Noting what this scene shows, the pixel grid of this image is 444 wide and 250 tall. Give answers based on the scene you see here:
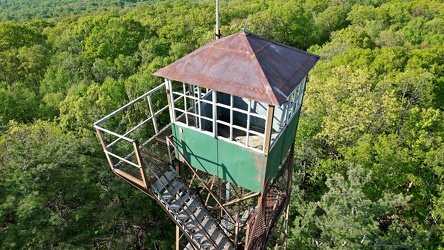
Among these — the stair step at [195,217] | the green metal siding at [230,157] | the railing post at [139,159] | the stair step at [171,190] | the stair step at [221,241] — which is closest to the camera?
the railing post at [139,159]

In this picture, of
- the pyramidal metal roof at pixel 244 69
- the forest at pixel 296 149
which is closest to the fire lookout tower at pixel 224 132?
the pyramidal metal roof at pixel 244 69

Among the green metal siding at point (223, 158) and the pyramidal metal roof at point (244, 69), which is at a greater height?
the pyramidal metal roof at point (244, 69)

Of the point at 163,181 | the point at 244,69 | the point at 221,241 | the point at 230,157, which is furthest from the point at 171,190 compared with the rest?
the point at 244,69

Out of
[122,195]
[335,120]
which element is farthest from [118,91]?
[335,120]

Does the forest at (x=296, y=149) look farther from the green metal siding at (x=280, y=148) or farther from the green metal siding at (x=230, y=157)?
the green metal siding at (x=230, y=157)

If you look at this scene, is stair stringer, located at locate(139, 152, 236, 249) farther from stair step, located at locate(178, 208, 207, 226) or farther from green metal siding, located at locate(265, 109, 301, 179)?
green metal siding, located at locate(265, 109, 301, 179)

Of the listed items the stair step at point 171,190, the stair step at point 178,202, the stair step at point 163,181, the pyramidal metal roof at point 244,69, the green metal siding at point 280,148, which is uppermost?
the pyramidal metal roof at point 244,69
